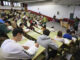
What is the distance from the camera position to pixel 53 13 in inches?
355

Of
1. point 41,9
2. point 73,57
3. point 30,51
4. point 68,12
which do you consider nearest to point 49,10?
point 41,9

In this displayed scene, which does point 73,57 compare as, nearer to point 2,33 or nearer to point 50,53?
point 50,53

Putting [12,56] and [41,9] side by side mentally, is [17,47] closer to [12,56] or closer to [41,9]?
[12,56]

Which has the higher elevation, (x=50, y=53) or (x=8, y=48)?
(x=8, y=48)

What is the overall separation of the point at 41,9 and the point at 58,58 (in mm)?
9284

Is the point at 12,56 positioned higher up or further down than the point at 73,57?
higher up

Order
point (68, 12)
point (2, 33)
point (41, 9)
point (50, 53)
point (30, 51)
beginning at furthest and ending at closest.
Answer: point (41, 9) < point (68, 12) < point (2, 33) < point (50, 53) < point (30, 51)

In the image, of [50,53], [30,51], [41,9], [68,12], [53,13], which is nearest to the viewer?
[30,51]

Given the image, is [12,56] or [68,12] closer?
[12,56]

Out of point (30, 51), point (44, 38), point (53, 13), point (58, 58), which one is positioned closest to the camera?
point (30, 51)

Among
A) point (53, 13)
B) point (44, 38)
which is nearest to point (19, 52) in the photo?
point (44, 38)

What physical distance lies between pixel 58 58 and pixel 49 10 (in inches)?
327

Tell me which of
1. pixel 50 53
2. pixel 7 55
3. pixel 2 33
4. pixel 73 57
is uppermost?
pixel 7 55

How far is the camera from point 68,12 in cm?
763
